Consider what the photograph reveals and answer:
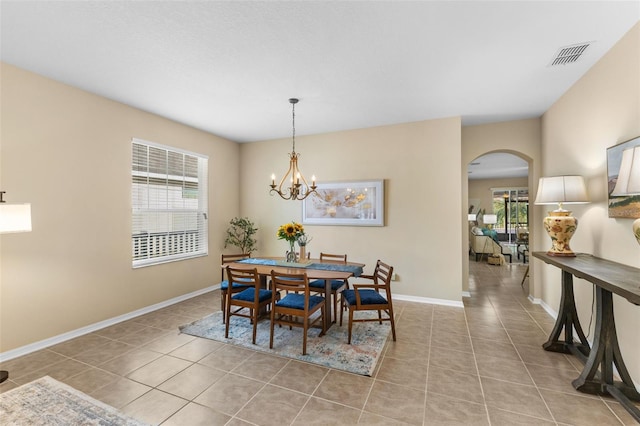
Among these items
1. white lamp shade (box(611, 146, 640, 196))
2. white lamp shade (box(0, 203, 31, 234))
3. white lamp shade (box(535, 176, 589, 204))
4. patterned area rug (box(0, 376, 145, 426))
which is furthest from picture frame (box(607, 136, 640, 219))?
white lamp shade (box(0, 203, 31, 234))

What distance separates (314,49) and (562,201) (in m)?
2.78

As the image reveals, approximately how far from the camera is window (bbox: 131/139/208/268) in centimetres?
385

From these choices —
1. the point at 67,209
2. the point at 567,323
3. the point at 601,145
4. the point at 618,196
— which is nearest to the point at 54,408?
the point at 67,209

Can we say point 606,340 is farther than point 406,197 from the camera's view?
No

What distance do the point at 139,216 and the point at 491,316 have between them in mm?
5093

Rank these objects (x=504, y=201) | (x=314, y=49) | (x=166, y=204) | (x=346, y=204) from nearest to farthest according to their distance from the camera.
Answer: (x=314, y=49), (x=166, y=204), (x=346, y=204), (x=504, y=201)

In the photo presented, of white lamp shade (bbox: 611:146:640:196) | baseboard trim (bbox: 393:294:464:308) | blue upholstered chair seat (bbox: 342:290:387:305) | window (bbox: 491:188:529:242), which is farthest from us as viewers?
window (bbox: 491:188:529:242)

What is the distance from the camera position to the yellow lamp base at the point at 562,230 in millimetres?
2709

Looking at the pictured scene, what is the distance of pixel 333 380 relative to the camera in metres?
2.29

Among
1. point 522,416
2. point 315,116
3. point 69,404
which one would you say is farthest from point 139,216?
point 522,416

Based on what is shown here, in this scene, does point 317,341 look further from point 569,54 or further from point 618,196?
point 569,54

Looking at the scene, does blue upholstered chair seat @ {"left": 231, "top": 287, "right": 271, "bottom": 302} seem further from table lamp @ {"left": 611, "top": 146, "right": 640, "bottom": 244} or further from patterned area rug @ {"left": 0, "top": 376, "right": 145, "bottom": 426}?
table lamp @ {"left": 611, "top": 146, "right": 640, "bottom": 244}

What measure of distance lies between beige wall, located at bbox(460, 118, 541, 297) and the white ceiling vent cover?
172 cm

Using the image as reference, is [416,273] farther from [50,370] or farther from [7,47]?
[7,47]
